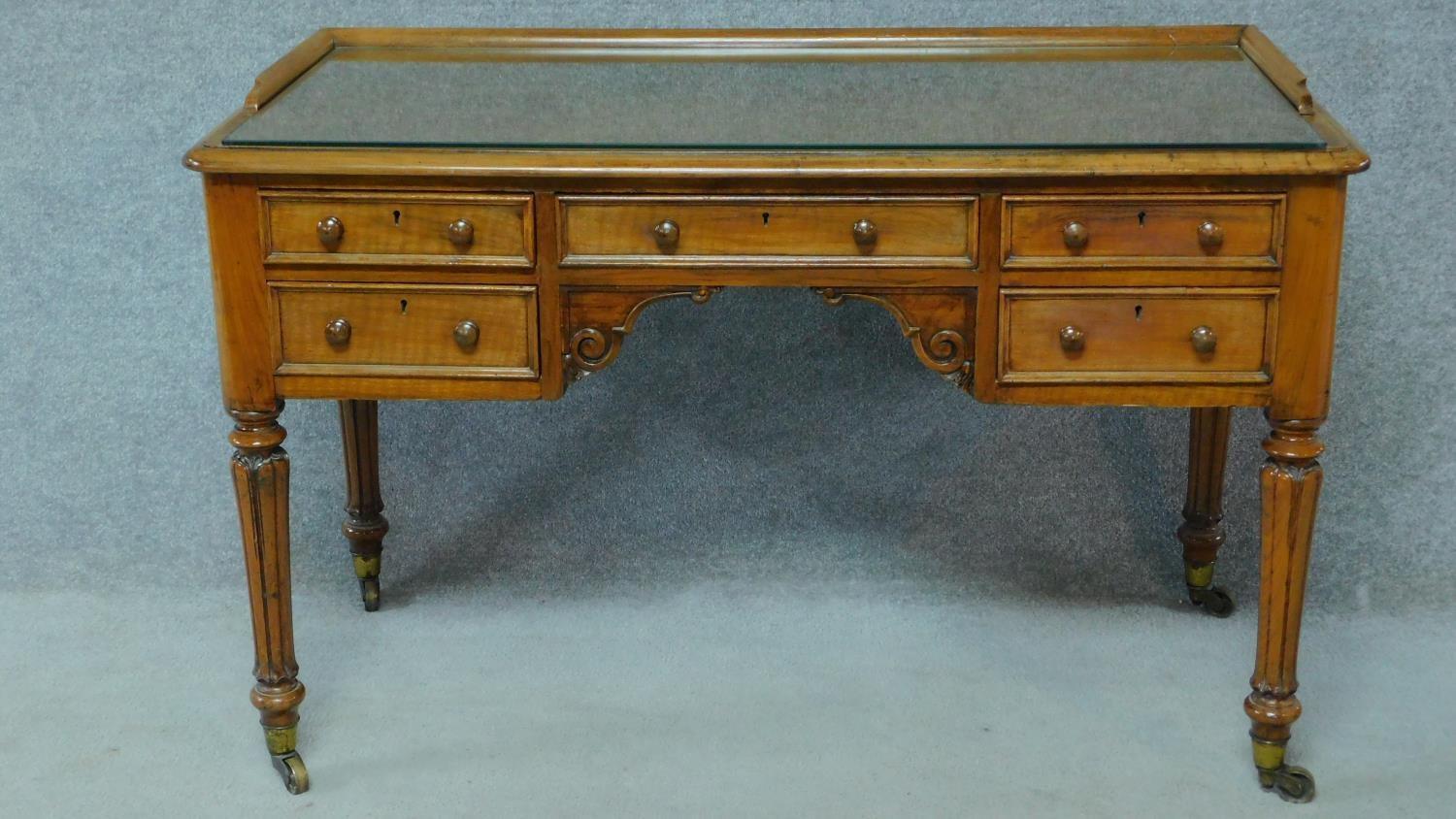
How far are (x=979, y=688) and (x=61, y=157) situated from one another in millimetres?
1725

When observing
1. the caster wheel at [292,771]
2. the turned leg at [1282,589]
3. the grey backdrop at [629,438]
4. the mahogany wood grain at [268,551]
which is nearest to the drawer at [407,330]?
the mahogany wood grain at [268,551]

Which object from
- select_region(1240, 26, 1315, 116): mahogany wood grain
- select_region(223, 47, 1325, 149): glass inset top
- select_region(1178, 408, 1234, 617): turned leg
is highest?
select_region(1240, 26, 1315, 116): mahogany wood grain

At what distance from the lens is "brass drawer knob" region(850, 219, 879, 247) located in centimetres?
198

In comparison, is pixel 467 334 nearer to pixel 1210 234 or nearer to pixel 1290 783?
pixel 1210 234

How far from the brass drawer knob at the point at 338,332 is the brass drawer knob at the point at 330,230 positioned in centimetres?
10

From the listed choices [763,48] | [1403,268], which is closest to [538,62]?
[763,48]

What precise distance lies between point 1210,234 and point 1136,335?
0.49 ft

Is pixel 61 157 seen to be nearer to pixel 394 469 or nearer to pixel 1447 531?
pixel 394 469

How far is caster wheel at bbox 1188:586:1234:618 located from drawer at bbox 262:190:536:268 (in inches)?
53.4

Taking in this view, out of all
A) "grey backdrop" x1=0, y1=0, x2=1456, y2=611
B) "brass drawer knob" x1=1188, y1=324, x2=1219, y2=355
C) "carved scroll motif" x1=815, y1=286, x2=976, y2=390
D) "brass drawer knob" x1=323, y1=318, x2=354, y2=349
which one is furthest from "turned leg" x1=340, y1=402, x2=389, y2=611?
"brass drawer knob" x1=1188, y1=324, x2=1219, y2=355

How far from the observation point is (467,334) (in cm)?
202

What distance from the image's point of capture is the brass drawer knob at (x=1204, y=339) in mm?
1981

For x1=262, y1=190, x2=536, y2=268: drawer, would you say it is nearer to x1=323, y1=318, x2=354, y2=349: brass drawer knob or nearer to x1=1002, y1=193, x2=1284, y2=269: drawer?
x1=323, y1=318, x2=354, y2=349: brass drawer knob

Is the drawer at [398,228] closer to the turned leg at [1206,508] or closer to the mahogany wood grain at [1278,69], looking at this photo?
the mahogany wood grain at [1278,69]
